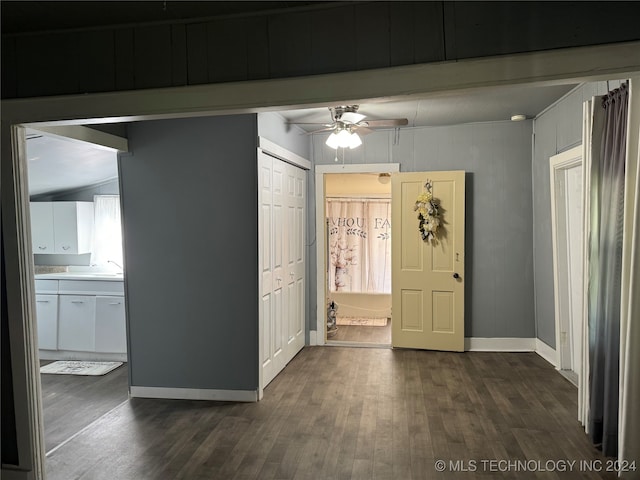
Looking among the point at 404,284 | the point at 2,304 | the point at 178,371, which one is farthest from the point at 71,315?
the point at 404,284

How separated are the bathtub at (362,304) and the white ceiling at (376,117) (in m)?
2.94

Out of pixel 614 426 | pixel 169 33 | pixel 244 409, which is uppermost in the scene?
pixel 169 33

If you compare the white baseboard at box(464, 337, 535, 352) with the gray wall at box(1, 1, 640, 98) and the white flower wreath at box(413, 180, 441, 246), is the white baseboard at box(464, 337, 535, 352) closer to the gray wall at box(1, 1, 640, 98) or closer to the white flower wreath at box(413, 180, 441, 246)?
the white flower wreath at box(413, 180, 441, 246)

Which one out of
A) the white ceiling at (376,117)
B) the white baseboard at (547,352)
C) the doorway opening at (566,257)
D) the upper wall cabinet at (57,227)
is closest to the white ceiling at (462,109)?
the white ceiling at (376,117)

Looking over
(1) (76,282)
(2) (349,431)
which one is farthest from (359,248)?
(2) (349,431)

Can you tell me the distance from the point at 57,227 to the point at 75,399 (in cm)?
246

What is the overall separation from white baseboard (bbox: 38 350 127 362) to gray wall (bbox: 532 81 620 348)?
4438 millimetres

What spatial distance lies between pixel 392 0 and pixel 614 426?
2.65 meters

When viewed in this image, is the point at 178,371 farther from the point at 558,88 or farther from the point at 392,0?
the point at 558,88

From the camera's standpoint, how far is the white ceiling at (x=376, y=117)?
13.8 feet

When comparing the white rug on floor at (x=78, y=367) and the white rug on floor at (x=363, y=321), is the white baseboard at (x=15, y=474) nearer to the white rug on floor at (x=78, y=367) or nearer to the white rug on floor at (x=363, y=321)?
the white rug on floor at (x=78, y=367)

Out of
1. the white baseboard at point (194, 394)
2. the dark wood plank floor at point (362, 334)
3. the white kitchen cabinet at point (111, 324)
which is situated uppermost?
the white kitchen cabinet at point (111, 324)

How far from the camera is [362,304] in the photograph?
24.3ft

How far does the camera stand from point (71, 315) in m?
5.16
